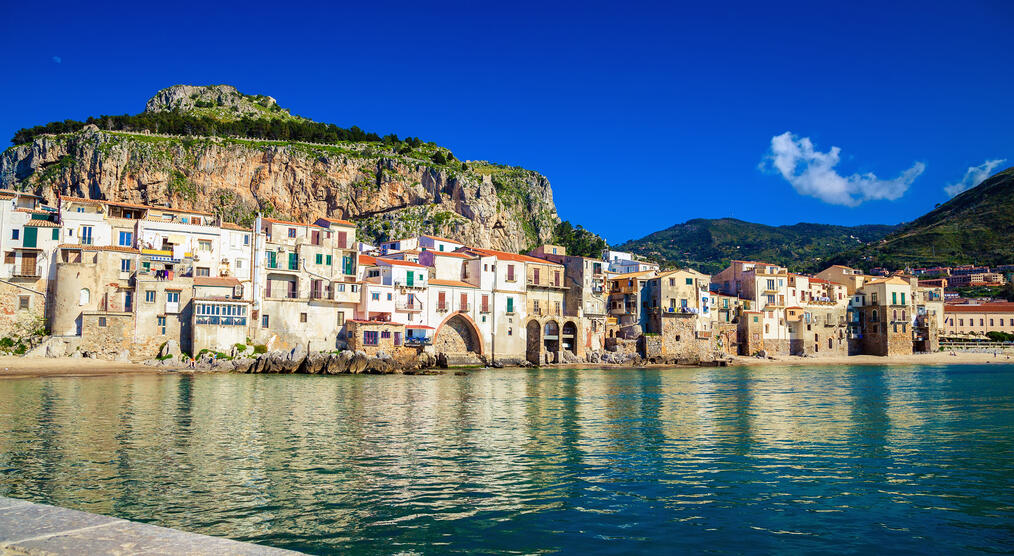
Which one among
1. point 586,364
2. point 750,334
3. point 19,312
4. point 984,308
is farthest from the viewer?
point 984,308

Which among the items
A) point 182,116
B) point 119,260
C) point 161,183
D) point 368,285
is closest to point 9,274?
point 119,260

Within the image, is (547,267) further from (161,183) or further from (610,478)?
(161,183)

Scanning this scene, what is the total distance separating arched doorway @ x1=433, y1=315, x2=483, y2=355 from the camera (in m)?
64.2

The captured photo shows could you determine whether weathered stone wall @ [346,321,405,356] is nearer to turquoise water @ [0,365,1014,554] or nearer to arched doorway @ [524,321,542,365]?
arched doorway @ [524,321,542,365]

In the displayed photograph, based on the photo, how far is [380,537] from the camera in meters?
10.8

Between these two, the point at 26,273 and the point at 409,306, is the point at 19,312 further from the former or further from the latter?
the point at 409,306

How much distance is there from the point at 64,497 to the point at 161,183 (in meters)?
103

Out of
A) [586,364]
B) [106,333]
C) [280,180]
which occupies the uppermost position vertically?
[280,180]

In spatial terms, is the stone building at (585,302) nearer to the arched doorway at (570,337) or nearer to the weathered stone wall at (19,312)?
the arched doorway at (570,337)

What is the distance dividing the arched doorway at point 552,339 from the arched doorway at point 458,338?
8.06 m

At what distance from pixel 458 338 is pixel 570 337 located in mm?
13275

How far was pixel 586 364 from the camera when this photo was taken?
229 ft

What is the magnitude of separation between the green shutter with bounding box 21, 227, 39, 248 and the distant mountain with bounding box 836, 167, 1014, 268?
14576cm

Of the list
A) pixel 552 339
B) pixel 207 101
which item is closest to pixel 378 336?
pixel 552 339
